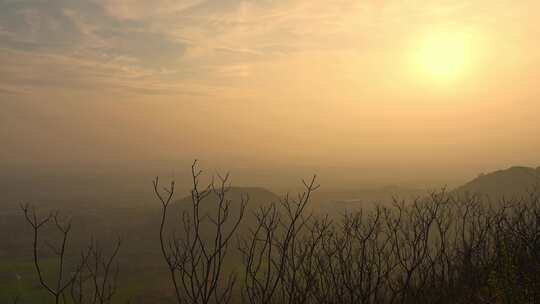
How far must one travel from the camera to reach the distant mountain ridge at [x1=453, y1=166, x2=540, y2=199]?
96169mm

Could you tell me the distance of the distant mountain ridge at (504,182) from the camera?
96169 mm

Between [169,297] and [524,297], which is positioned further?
[169,297]

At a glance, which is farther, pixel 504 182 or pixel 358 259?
pixel 504 182

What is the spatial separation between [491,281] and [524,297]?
1422mm

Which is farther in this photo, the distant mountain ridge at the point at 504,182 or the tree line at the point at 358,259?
the distant mountain ridge at the point at 504,182

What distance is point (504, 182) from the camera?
335 feet

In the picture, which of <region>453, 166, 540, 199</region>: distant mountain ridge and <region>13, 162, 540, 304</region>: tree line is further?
<region>453, 166, 540, 199</region>: distant mountain ridge

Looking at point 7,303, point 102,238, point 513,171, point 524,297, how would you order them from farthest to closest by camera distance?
1. point 102,238
2. point 513,171
3. point 7,303
4. point 524,297

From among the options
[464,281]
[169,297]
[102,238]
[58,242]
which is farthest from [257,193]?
[464,281]

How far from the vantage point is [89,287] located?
88125mm

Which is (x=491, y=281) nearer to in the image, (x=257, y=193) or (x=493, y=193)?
(x=493, y=193)

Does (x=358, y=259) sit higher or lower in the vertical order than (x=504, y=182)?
lower

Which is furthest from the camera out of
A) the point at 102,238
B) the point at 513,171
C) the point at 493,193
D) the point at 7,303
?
the point at 102,238

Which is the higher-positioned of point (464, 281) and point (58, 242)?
point (464, 281)
